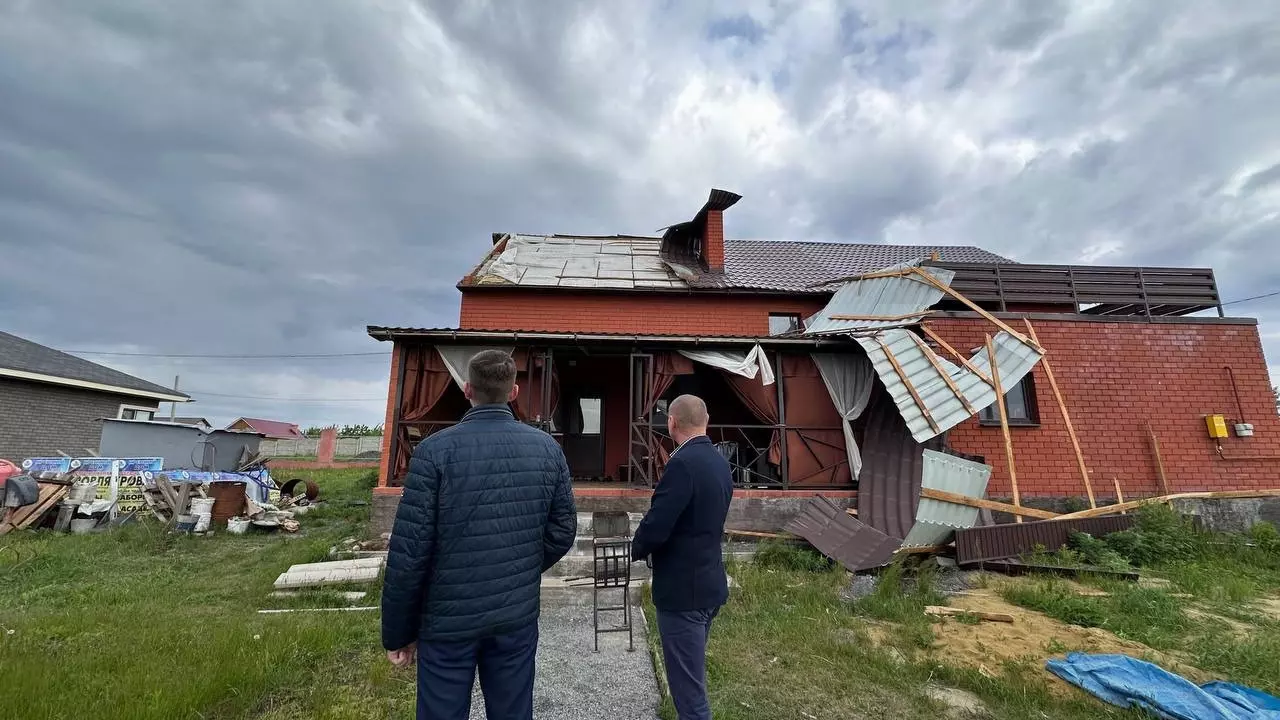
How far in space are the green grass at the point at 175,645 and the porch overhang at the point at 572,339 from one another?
10.3 ft

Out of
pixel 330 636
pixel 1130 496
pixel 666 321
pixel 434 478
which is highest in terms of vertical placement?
pixel 666 321

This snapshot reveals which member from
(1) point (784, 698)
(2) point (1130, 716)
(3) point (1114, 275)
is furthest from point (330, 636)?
(3) point (1114, 275)

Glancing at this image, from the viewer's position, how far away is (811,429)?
8.29 meters

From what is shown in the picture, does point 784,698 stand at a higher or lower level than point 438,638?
lower

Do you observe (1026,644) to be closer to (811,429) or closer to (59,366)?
(811,429)

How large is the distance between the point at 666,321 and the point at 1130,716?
29.6 ft

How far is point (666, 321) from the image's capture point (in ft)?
36.6

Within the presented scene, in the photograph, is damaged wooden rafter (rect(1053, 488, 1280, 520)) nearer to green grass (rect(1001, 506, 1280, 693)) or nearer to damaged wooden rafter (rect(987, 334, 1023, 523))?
green grass (rect(1001, 506, 1280, 693))

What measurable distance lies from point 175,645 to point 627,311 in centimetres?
876

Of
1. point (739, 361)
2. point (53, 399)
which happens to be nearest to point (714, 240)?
point (739, 361)

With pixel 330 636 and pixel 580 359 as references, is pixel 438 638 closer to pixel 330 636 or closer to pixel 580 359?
pixel 330 636

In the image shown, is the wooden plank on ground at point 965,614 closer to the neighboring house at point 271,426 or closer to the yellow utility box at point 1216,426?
the yellow utility box at point 1216,426

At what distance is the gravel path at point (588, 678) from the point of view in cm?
307

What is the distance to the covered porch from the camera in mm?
7812
